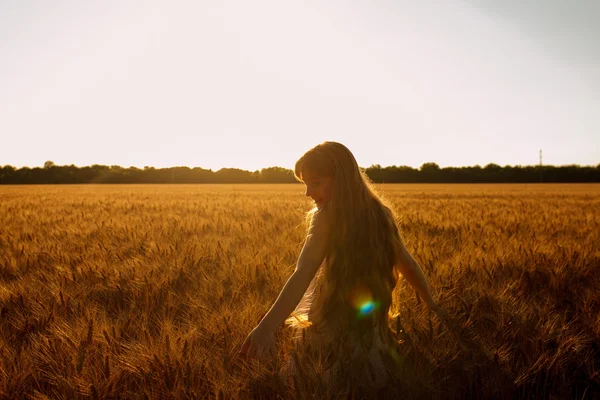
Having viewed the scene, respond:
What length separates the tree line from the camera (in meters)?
57.1

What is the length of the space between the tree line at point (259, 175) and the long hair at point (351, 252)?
179 feet

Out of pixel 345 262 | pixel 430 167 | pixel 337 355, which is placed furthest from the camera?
pixel 430 167

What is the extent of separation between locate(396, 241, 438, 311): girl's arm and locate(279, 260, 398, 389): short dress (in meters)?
0.28

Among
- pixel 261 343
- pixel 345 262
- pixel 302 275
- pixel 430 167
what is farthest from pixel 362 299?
pixel 430 167

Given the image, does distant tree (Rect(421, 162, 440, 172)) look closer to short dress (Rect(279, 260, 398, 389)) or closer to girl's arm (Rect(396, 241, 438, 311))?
girl's arm (Rect(396, 241, 438, 311))

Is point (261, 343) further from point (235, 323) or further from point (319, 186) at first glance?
point (319, 186)

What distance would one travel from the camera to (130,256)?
11.1 feet

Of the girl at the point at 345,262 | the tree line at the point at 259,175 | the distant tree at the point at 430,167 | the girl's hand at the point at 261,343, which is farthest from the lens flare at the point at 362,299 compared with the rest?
the distant tree at the point at 430,167

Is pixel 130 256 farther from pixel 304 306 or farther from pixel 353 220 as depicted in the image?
pixel 353 220

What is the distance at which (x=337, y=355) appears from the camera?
1.35 metres

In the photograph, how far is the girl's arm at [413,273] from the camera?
67.2 inches

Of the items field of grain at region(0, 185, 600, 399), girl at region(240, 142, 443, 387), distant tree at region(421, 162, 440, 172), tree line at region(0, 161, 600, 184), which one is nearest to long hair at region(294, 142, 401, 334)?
girl at region(240, 142, 443, 387)

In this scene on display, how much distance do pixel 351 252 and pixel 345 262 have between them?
0.05 metres

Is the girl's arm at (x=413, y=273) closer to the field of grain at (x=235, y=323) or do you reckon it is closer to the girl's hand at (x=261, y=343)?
the field of grain at (x=235, y=323)
